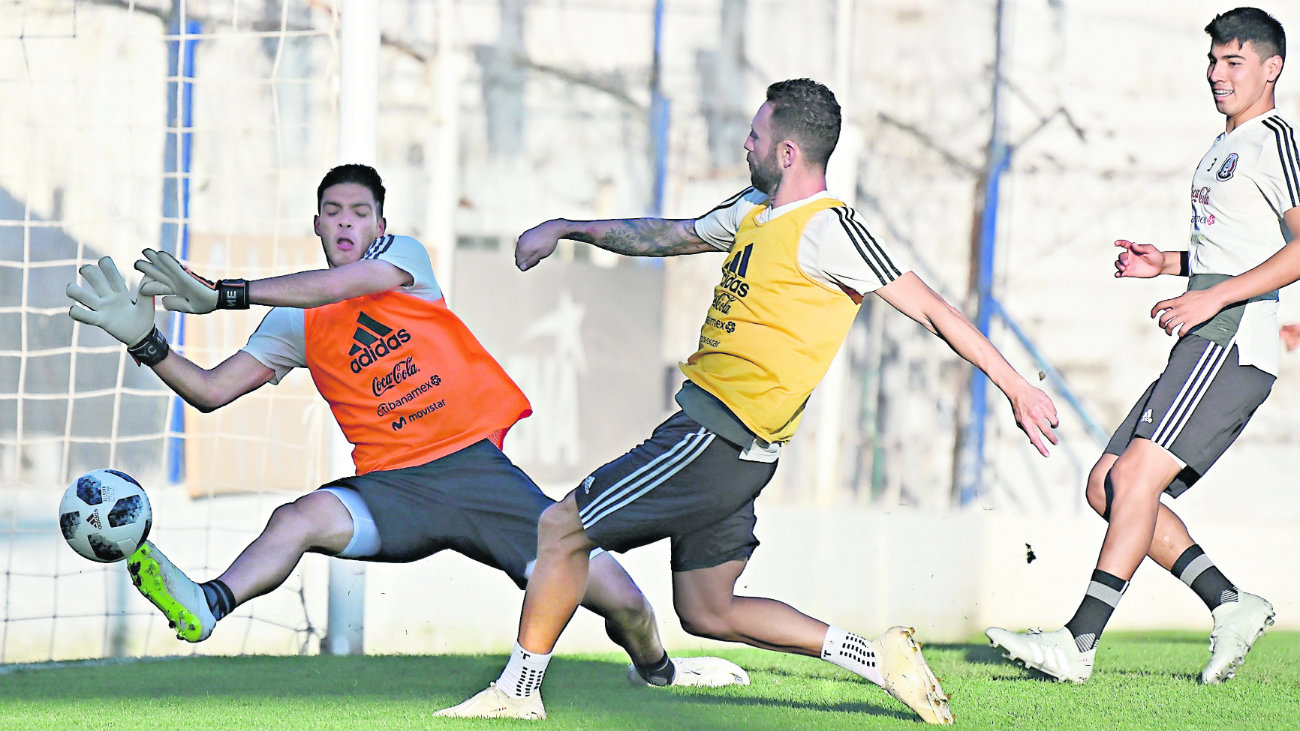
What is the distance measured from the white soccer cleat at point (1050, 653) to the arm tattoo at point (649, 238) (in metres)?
1.36

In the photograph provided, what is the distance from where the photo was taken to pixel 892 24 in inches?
375

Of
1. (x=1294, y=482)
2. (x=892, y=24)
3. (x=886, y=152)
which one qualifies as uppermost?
(x=892, y=24)

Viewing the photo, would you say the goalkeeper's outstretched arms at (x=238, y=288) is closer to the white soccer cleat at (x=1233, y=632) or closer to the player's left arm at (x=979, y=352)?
the player's left arm at (x=979, y=352)

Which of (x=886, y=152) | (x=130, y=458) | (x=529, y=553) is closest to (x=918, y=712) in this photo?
(x=529, y=553)

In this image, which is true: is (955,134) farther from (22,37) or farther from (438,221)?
(22,37)

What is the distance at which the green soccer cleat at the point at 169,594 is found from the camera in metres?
3.45

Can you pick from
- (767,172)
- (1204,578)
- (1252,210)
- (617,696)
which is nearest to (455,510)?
(617,696)

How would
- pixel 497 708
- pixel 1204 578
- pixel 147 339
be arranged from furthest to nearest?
pixel 1204 578 < pixel 147 339 < pixel 497 708

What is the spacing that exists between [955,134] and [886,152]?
19.7 inches

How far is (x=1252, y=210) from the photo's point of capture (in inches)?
159

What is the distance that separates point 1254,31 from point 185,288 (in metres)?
2.94

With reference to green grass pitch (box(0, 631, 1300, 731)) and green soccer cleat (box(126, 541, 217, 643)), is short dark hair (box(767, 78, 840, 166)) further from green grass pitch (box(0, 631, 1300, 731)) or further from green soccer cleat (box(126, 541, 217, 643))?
green soccer cleat (box(126, 541, 217, 643))

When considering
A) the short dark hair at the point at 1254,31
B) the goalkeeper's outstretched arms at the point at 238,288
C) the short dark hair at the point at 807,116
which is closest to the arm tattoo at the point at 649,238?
the short dark hair at the point at 807,116

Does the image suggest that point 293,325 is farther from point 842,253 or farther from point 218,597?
point 842,253
